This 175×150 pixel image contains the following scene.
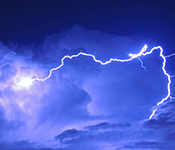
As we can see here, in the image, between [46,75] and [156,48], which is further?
[46,75]

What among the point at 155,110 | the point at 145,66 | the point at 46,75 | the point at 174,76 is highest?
the point at 46,75

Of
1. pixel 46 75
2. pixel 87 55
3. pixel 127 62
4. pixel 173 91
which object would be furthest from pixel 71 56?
pixel 173 91

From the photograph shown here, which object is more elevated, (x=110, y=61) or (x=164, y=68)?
(x=110, y=61)

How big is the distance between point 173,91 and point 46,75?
4.75 m

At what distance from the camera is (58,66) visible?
26.0 feet

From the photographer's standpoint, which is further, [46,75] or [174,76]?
[46,75]

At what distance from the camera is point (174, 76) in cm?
736

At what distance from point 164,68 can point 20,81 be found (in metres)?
5.51

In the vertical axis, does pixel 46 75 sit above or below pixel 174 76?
above

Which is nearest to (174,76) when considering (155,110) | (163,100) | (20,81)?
(163,100)

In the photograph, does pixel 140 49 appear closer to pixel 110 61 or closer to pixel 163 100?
pixel 110 61

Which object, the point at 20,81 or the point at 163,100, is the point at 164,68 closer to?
the point at 163,100

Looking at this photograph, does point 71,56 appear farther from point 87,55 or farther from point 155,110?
point 155,110

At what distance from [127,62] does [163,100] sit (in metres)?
1.90
